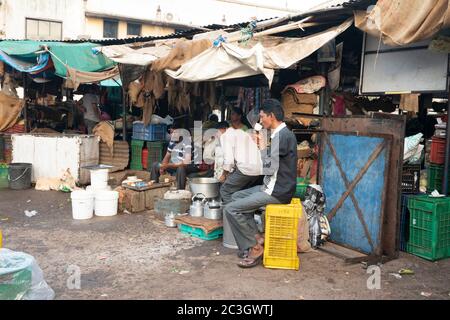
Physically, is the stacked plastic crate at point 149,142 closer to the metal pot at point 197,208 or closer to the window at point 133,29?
the metal pot at point 197,208

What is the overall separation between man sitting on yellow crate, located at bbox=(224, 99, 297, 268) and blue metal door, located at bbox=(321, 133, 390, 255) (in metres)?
1.09

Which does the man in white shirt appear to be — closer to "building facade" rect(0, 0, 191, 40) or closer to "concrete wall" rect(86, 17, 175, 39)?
"building facade" rect(0, 0, 191, 40)

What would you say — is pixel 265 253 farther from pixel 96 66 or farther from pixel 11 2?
pixel 11 2

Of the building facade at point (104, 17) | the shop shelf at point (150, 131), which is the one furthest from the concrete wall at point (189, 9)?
the shop shelf at point (150, 131)

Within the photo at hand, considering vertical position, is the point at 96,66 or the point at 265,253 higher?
the point at 96,66

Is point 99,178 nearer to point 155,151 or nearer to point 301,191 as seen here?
point 155,151

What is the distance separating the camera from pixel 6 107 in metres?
12.3

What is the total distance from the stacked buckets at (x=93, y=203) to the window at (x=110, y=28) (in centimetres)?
1994

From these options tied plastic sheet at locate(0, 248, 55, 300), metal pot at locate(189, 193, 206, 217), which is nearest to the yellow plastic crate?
metal pot at locate(189, 193, 206, 217)

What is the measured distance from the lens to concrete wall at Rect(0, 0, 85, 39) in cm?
2308

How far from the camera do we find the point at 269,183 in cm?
536

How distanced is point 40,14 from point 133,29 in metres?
5.29
